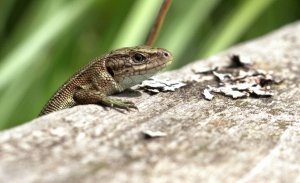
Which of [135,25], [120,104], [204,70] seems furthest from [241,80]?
[135,25]

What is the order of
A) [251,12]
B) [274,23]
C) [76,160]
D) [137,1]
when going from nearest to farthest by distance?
[76,160] → [137,1] → [251,12] → [274,23]

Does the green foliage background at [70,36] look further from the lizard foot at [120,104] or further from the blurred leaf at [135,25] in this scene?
the lizard foot at [120,104]

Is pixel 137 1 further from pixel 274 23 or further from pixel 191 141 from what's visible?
pixel 191 141

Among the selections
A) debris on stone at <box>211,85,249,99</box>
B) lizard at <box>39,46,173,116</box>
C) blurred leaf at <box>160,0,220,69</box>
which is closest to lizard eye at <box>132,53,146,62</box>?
lizard at <box>39,46,173,116</box>

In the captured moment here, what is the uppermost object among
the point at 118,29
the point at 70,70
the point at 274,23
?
the point at 274,23

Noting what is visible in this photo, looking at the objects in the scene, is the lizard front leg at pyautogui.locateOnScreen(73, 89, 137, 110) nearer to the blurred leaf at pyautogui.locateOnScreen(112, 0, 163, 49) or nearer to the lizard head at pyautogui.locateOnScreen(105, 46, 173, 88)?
the lizard head at pyautogui.locateOnScreen(105, 46, 173, 88)

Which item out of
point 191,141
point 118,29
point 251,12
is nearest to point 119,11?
point 118,29

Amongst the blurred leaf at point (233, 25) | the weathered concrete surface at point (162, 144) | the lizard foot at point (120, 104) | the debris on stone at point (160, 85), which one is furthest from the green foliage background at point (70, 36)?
the weathered concrete surface at point (162, 144)
